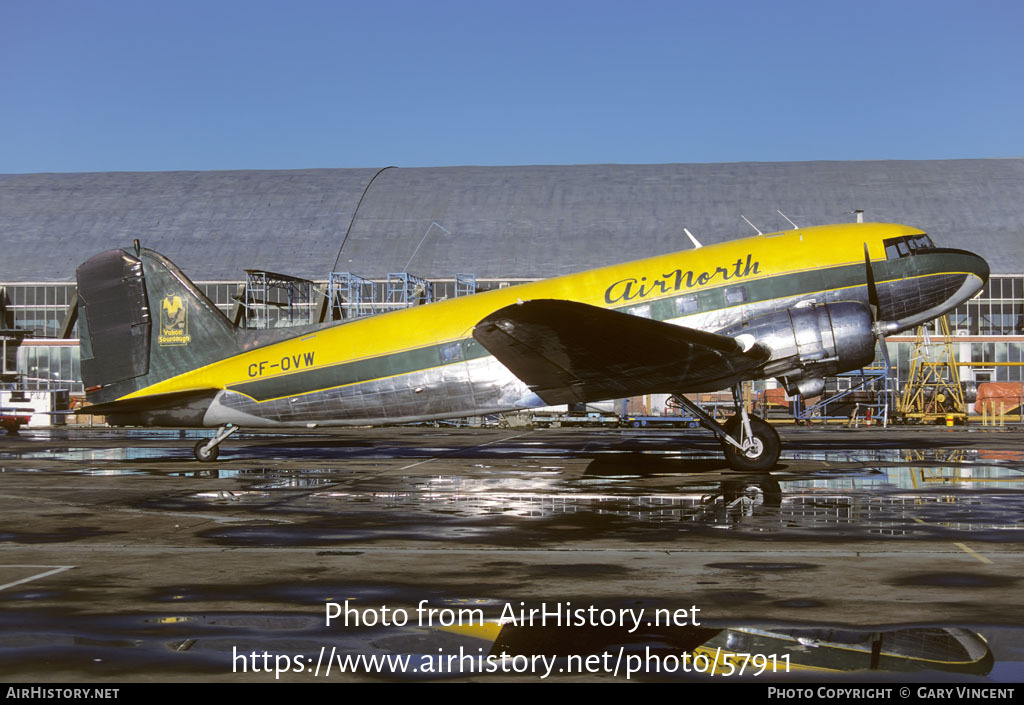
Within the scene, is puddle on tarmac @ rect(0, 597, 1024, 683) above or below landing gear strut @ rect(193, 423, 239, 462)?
below

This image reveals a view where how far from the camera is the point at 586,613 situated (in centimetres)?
770

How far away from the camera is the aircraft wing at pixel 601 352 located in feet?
60.1

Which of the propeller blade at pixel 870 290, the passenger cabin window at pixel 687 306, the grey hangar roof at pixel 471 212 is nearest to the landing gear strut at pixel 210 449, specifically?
the passenger cabin window at pixel 687 306

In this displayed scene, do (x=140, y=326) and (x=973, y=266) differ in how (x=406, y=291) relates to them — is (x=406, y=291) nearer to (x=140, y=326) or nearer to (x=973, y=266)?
(x=140, y=326)

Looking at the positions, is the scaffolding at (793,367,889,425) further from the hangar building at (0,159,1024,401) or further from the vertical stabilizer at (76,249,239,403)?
the vertical stabilizer at (76,249,239,403)

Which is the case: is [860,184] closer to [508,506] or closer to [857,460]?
[857,460]

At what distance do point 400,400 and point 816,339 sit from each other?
9958 millimetres

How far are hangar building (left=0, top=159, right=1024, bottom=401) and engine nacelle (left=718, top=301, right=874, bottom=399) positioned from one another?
5064 cm

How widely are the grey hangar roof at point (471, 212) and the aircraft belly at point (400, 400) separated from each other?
49.3 m

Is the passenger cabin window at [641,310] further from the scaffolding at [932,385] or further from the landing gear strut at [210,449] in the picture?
the scaffolding at [932,385]

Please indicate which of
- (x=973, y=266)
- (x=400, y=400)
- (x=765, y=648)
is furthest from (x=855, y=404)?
(x=765, y=648)

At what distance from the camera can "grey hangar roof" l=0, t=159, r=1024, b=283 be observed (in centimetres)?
7331

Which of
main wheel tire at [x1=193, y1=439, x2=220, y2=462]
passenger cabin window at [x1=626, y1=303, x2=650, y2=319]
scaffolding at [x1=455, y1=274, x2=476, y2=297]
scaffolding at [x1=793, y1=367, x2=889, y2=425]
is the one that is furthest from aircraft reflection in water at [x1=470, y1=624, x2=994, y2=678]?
scaffolding at [x1=455, y1=274, x2=476, y2=297]

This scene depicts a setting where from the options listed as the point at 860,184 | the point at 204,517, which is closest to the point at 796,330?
the point at 204,517
